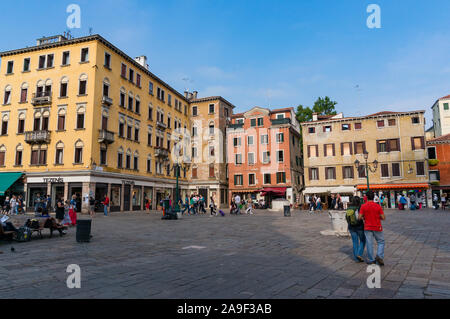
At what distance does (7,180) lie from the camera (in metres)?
30.3

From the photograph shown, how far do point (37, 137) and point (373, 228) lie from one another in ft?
106

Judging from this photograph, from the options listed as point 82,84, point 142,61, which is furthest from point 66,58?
point 142,61

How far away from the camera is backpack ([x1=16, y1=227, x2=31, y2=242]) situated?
34.7 feet

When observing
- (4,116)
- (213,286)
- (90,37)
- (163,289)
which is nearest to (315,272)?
(213,286)

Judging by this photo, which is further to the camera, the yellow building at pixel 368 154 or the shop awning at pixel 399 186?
the yellow building at pixel 368 154

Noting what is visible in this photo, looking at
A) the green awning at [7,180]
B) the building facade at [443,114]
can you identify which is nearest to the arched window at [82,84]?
the green awning at [7,180]

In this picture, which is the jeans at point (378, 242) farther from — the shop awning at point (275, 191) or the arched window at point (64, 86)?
the shop awning at point (275, 191)

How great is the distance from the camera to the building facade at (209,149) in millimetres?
47000

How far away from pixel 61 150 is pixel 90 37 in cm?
1125

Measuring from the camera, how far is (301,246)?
9461 millimetres

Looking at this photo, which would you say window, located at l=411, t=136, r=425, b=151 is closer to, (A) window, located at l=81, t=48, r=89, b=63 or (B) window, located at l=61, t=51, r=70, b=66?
(A) window, located at l=81, t=48, r=89, b=63

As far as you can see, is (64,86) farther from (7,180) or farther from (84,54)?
(7,180)

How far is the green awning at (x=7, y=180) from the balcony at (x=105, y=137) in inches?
339

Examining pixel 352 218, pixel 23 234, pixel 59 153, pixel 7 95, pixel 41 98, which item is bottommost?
pixel 23 234
